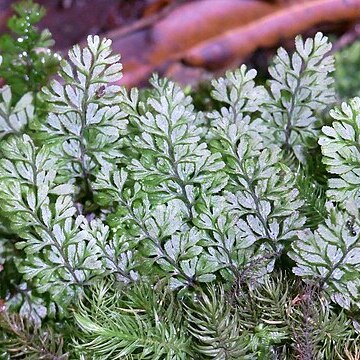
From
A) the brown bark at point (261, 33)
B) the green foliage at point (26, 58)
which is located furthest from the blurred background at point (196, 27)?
the green foliage at point (26, 58)

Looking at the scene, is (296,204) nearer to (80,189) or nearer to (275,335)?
(275,335)

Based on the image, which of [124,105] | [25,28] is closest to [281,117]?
[124,105]

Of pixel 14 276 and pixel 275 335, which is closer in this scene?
pixel 275 335

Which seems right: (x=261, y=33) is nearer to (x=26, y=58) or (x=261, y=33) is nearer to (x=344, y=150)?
(x=26, y=58)

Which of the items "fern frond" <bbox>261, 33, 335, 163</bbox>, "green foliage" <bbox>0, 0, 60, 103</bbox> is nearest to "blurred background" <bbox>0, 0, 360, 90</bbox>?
"green foliage" <bbox>0, 0, 60, 103</bbox>

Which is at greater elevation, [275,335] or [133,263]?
[133,263]

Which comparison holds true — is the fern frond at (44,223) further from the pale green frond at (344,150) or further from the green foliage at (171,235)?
the pale green frond at (344,150)

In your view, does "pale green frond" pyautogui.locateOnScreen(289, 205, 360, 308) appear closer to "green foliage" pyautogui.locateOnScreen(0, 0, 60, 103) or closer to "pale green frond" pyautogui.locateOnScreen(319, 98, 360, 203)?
"pale green frond" pyautogui.locateOnScreen(319, 98, 360, 203)
